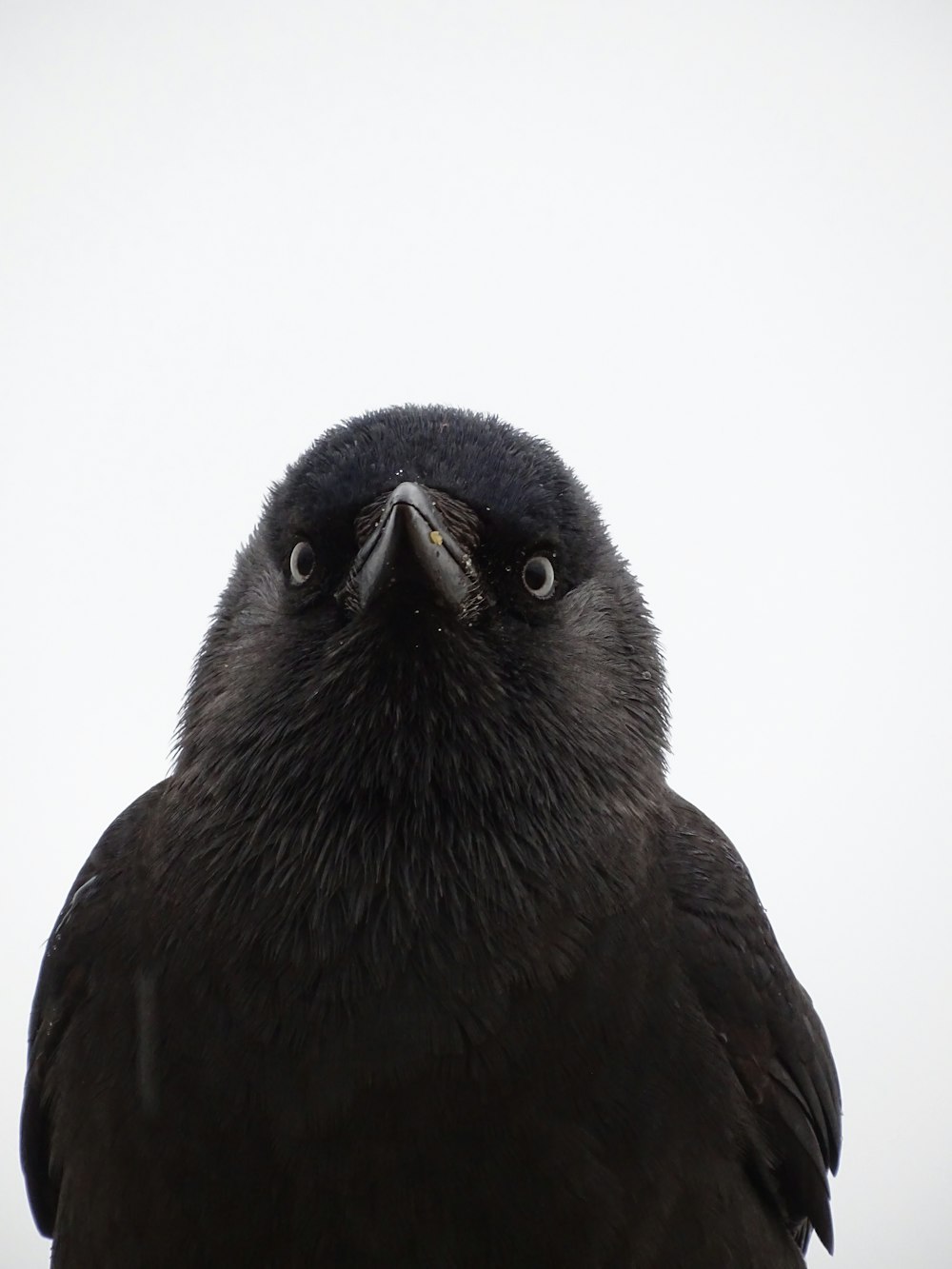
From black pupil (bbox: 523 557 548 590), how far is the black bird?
0.05 feet

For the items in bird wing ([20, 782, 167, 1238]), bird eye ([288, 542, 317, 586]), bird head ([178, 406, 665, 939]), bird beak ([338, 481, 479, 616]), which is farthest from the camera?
bird wing ([20, 782, 167, 1238])

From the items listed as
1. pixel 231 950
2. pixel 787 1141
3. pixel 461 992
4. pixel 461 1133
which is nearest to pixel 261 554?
pixel 231 950

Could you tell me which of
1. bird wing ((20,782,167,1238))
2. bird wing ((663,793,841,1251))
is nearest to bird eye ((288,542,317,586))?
bird wing ((20,782,167,1238))

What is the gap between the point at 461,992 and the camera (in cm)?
391

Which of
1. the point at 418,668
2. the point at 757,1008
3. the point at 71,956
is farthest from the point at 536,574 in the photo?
the point at 71,956

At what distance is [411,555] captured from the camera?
3830mm

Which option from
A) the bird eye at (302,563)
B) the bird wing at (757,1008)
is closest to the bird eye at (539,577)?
the bird eye at (302,563)

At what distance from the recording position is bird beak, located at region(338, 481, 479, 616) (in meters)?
3.79

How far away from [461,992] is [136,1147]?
114 cm

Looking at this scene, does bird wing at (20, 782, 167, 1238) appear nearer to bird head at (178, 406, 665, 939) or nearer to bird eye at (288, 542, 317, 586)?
bird head at (178, 406, 665, 939)

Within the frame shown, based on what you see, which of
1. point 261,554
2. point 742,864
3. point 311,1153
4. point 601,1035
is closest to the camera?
point 311,1153

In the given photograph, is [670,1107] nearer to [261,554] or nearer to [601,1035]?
[601,1035]

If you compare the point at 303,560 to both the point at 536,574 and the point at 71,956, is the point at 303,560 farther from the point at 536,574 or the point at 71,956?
the point at 71,956

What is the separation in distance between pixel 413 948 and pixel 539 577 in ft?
4.33
